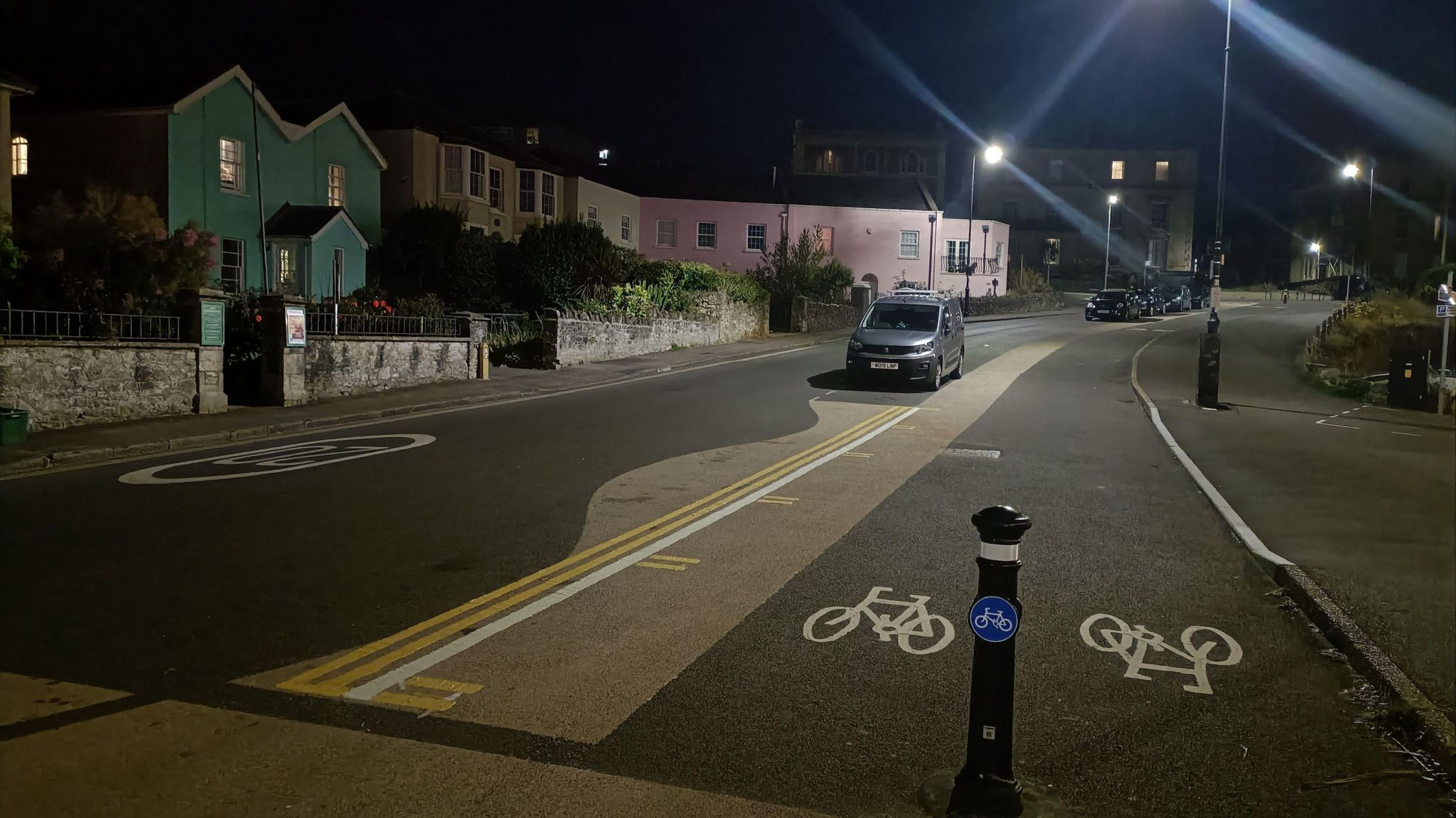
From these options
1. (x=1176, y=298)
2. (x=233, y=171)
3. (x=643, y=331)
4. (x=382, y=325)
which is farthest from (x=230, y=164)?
(x=1176, y=298)

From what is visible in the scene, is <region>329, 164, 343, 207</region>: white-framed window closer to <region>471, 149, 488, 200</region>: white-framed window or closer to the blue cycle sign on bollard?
<region>471, 149, 488, 200</region>: white-framed window

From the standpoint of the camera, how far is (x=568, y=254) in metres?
30.1

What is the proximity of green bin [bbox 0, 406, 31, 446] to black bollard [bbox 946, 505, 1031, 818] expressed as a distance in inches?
473

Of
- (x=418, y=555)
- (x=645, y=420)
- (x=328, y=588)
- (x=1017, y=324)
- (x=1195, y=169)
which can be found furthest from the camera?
(x=1195, y=169)

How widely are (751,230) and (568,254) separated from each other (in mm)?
27969

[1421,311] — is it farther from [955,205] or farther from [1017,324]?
[955,205]

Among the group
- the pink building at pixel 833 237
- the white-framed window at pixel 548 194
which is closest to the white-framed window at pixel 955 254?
the pink building at pixel 833 237

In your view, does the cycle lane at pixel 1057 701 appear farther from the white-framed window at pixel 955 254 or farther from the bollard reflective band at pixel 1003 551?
the white-framed window at pixel 955 254

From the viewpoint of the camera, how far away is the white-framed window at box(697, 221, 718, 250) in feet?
186

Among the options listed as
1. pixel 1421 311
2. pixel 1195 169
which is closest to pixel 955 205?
pixel 1195 169

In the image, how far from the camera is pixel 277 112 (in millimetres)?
30125

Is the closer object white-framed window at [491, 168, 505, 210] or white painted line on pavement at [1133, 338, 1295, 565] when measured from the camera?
white painted line on pavement at [1133, 338, 1295, 565]

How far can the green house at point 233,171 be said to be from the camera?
26438mm

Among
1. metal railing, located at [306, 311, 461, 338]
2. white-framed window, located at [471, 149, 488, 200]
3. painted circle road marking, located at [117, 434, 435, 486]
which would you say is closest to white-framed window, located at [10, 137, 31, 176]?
white-framed window, located at [471, 149, 488, 200]
